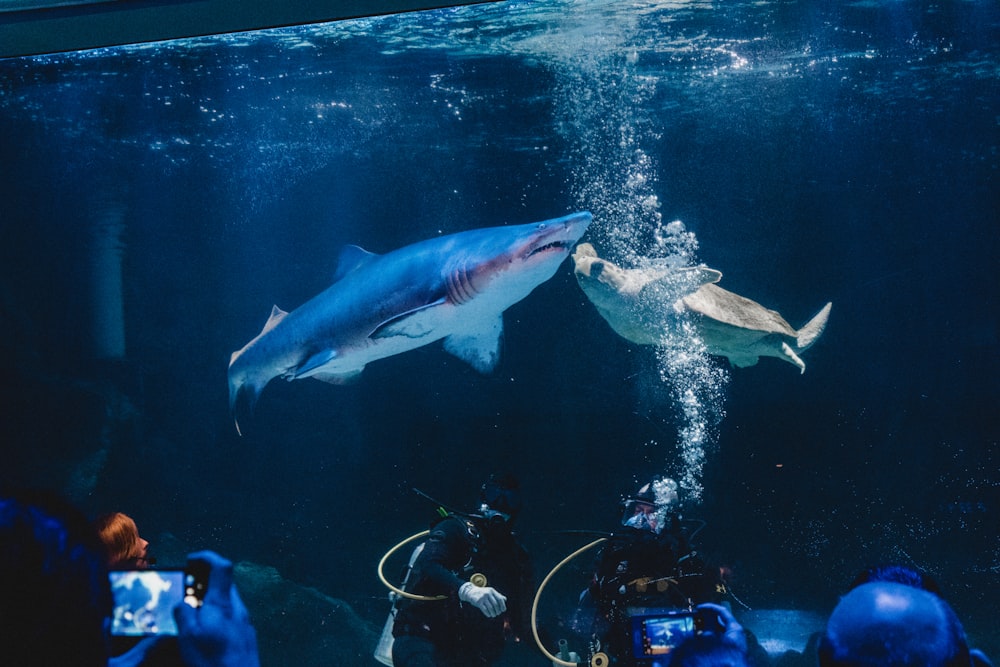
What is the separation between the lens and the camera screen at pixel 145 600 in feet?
6.27

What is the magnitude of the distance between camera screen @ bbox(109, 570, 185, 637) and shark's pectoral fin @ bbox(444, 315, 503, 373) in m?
5.17

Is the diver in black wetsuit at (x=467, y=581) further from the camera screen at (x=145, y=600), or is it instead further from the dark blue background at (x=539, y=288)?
the dark blue background at (x=539, y=288)

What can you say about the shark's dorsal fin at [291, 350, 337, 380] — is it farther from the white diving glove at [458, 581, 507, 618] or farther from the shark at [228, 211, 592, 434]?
the white diving glove at [458, 581, 507, 618]

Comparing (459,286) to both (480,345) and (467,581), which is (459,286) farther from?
(467,581)

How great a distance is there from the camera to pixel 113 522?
3350 millimetres

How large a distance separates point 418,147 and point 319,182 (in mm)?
2441

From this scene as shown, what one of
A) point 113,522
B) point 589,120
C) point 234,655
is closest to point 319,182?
point 589,120

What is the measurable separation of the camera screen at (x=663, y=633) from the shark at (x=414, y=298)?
3184 millimetres

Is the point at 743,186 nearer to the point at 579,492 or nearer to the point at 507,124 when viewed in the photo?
the point at 507,124

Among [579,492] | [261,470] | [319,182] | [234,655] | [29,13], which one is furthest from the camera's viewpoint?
[319,182]

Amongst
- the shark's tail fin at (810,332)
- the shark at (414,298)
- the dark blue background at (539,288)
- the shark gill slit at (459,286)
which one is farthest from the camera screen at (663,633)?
the dark blue background at (539,288)

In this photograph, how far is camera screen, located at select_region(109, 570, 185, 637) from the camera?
191cm

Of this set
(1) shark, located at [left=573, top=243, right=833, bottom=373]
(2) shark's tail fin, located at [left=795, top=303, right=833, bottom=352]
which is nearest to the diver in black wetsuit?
(1) shark, located at [left=573, top=243, right=833, bottom=373]

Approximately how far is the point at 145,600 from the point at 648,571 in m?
3.99
